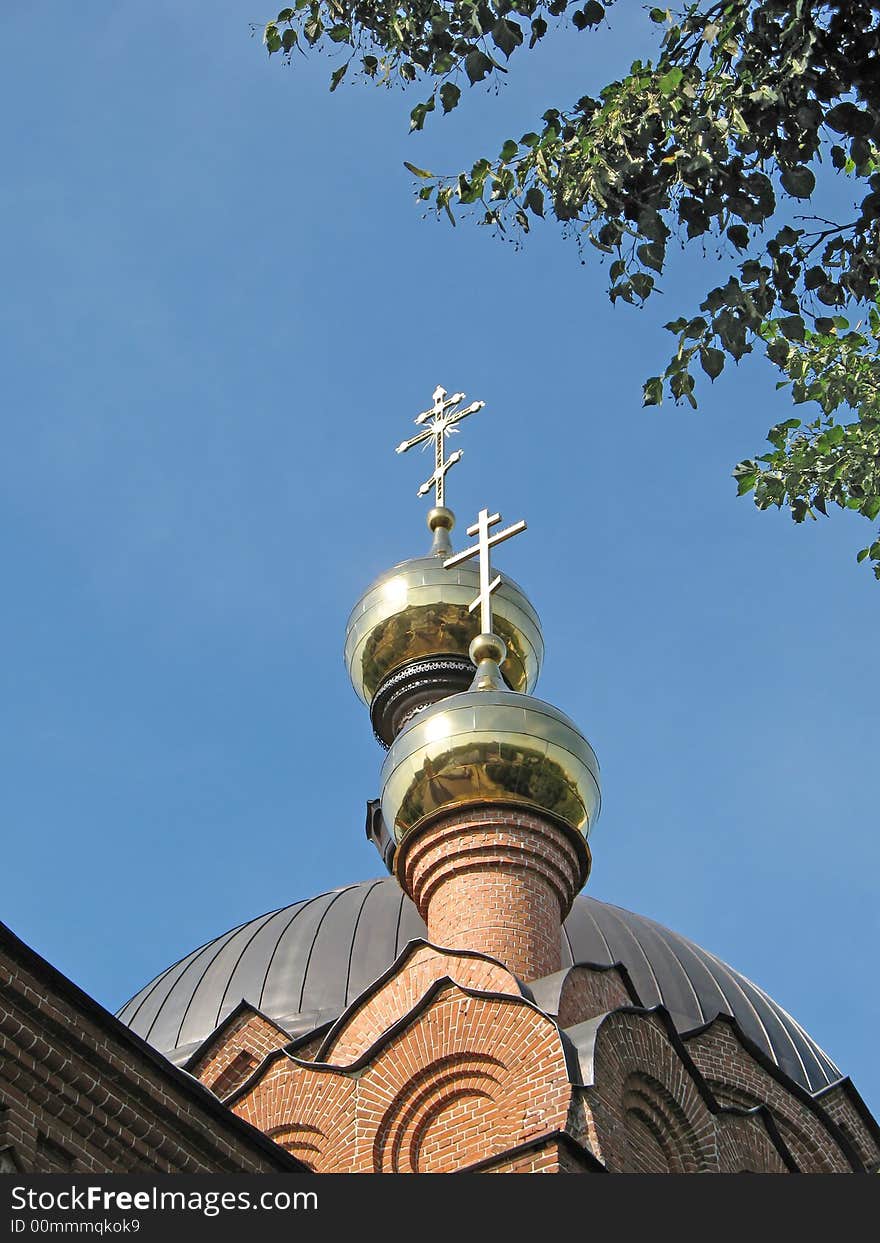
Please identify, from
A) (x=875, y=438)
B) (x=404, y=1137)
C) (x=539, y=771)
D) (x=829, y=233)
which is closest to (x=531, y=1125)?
(x=404, y=1137)

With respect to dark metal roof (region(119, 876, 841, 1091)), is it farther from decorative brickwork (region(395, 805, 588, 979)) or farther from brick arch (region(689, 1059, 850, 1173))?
decorative brickwork (region(395, 805, 588, 979))

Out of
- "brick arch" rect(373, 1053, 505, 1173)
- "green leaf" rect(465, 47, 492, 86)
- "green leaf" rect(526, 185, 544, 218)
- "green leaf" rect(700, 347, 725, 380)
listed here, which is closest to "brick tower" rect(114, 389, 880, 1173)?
"brick arch" rect(373, 1053, 505, 1173)

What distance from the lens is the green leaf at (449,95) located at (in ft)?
19.5

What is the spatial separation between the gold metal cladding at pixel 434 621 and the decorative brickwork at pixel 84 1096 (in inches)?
320

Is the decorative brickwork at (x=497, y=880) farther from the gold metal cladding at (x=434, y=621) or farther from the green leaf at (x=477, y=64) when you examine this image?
the green leaf at (x=477, y=64)

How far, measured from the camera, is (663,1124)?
35.1ft

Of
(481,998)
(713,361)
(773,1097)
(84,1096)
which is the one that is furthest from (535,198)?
(773,1097)

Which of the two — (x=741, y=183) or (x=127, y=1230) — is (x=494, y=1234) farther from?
(x=741, y=183)

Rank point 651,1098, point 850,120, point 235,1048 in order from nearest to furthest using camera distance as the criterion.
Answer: point 850,120, point 651,1098, point 235,1048

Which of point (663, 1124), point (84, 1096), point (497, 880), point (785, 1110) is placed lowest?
point (84, 1096)

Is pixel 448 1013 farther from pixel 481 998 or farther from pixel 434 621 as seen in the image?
pixel 434 621

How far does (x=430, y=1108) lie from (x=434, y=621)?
5.29m

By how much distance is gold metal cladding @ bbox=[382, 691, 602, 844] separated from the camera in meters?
12.1

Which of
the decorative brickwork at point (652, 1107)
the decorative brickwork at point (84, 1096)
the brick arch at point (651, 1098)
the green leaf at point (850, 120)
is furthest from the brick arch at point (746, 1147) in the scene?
the green leaf at point (850, 120)
